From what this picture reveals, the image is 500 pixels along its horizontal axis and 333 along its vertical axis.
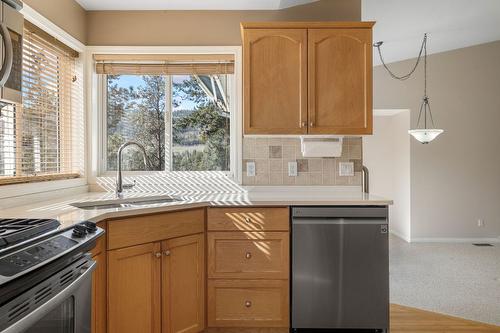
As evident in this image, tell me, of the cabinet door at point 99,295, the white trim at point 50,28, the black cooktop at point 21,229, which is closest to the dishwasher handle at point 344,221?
the cabinet door at point 99,295

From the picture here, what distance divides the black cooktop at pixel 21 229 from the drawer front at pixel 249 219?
1.09 meters

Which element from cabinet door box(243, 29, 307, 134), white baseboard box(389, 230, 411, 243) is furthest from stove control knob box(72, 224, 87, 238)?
white baseboard box(389, 230, 411, 243)

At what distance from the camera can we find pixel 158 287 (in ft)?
6.94

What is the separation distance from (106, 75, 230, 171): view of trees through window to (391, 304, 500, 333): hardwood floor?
5.63 feet

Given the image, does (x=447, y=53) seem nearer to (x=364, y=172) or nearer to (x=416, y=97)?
(x=416, y=97)

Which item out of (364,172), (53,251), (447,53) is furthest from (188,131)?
(447,53)

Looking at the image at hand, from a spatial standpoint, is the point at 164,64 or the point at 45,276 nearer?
the point at 45,276

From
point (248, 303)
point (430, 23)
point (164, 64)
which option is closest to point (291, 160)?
point (248, 303)

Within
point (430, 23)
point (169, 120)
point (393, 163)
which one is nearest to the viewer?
point (169, 120)

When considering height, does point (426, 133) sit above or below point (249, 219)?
above

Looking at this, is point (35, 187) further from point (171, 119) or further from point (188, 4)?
point (188, 4)

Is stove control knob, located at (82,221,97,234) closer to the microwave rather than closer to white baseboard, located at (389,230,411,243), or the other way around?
the microwave

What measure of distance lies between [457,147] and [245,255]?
5.00 metres

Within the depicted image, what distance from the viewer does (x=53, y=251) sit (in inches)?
45.3
